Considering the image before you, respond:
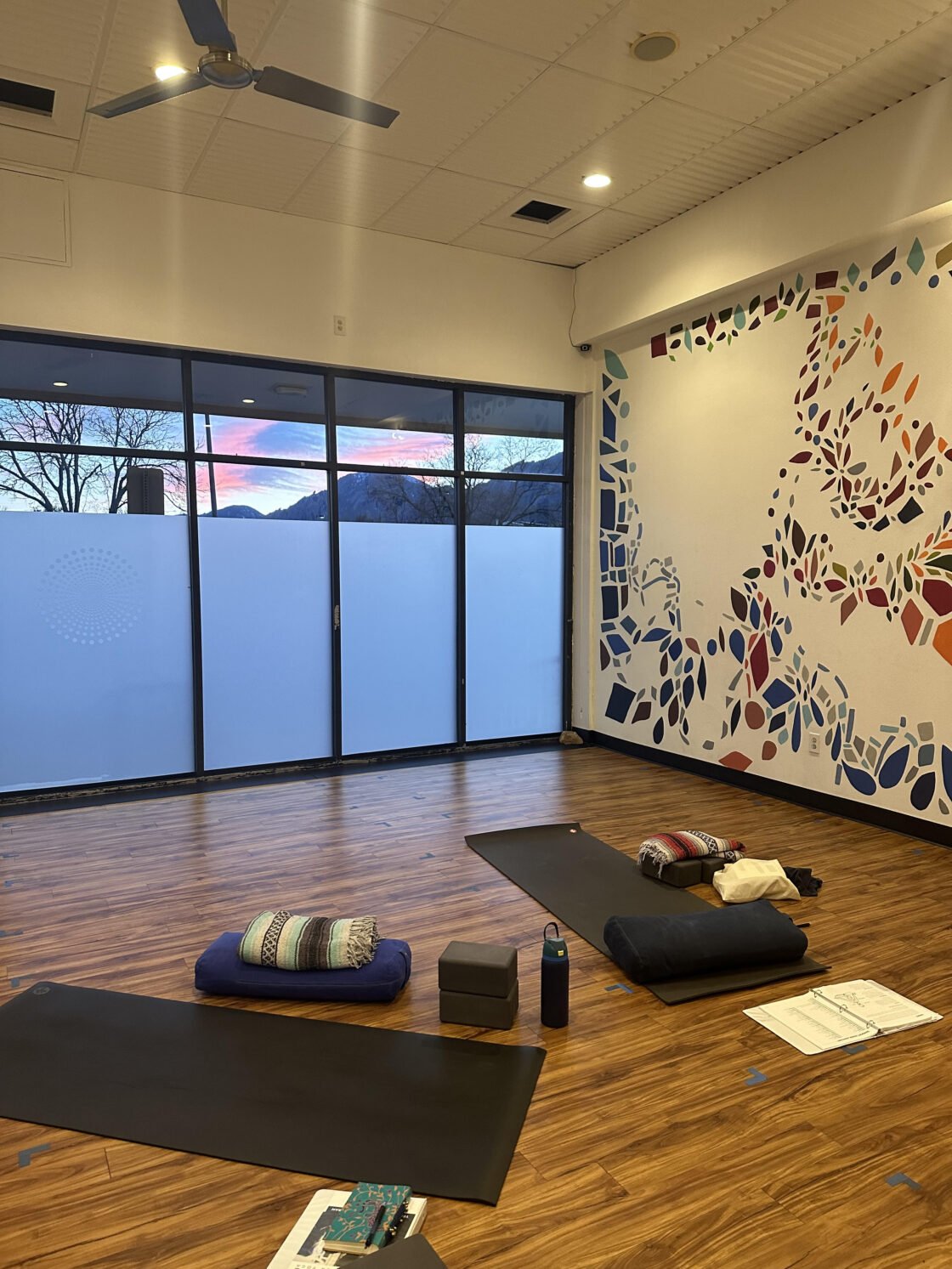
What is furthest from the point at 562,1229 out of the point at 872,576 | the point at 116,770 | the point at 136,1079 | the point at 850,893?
the point at 116,770

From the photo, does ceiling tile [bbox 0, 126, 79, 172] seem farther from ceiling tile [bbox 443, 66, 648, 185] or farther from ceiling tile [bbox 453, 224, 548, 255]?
ceiling tile [bbox 453, 224, 548, 255]

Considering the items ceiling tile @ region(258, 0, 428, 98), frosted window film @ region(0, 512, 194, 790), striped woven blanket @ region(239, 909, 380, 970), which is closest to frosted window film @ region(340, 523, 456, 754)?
frosted window film @ region(0, 512, 194, 790)

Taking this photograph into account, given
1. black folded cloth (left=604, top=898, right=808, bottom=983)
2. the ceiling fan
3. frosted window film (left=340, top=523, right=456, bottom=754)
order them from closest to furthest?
the ceiling fan < black folded cloth (left=604, top=898, right=808, bottom=983) < frosted window film (left=340, top=523, right=456, bottom=754)

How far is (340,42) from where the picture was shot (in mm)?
3744

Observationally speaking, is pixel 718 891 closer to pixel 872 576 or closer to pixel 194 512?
pixel 872 576

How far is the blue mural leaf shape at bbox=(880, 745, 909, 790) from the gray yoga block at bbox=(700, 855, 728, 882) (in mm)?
1280

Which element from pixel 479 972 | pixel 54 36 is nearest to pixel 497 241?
pixel 54 36

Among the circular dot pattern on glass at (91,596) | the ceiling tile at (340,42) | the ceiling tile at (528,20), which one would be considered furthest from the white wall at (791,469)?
the circular dot pattern on glass at (91,596)

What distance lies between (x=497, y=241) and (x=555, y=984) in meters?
5.18

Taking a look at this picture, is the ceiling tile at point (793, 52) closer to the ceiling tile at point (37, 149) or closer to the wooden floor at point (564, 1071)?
the ceiling tile at point (37, 149)

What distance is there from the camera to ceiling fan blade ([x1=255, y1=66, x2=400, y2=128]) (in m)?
3.05

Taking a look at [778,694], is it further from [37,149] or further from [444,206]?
[37,149]

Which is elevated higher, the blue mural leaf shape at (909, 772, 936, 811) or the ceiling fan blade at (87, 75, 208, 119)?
the ceiling fan blade at (87, 75, 208, 119)

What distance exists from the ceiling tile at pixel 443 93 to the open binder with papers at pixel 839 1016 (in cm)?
399
